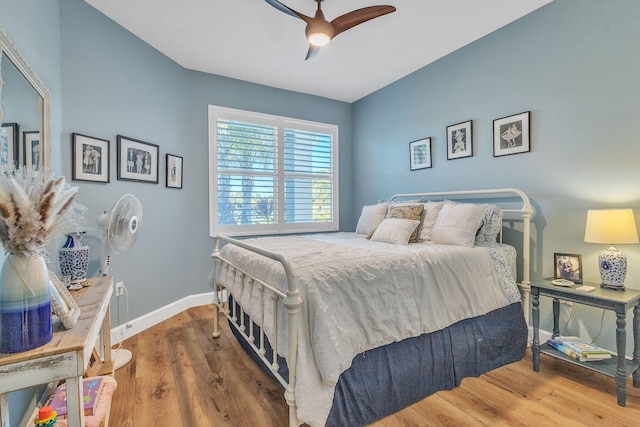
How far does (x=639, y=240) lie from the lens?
1884 mm

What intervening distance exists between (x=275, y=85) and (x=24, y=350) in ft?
11.7

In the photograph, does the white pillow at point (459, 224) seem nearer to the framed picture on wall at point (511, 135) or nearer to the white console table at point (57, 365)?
the framed picture on wall at point (511, 135)

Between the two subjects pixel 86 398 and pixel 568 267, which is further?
pixel 568 267

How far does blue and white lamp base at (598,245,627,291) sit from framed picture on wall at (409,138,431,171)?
5.69 ft

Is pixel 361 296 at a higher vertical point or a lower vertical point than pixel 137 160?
lower

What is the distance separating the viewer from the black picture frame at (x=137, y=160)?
8.52 ft

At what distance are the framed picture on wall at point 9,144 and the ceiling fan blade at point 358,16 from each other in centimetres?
186

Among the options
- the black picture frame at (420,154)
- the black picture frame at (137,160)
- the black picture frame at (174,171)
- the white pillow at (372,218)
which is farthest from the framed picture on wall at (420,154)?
the black picture frame at (137,160)

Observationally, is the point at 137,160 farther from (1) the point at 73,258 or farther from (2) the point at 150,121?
(1) the point at 73,258

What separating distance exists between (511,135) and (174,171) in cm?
322

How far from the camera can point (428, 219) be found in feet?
8.93

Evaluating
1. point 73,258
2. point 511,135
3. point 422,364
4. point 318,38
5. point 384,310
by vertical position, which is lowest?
point 422,364

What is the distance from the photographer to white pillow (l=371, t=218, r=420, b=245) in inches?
100

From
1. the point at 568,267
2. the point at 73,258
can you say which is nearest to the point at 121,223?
the point at 73,258
